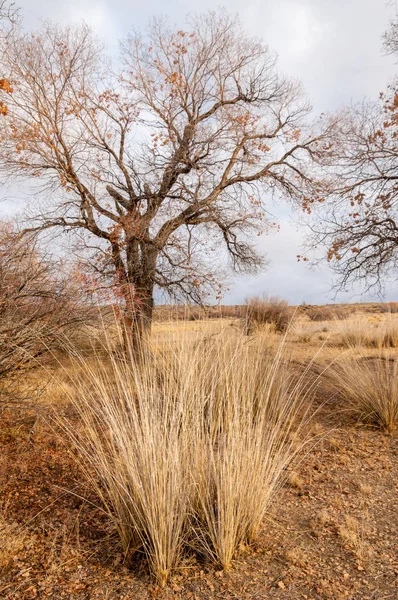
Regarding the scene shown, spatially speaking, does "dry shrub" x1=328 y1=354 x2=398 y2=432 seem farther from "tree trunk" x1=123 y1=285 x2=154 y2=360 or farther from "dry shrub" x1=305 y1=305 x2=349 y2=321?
"dry shrub" x1=305 y1=305 x2=349 y2=321

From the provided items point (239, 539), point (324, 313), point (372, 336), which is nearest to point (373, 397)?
point (239, 539)

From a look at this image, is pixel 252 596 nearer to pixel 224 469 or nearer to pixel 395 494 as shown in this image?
pixel 224 469

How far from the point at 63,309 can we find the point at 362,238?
739 cm

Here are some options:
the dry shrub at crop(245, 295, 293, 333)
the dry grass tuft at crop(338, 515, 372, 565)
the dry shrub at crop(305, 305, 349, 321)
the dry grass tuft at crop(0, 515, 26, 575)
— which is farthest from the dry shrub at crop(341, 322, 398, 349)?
the dry grass tuft at crop(0, 515, 26, 575)

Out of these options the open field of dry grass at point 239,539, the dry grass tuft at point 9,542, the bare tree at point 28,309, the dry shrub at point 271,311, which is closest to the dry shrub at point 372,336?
the dry shrub at point 271,311

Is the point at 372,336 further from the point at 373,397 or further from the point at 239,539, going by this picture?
the point at 239,539

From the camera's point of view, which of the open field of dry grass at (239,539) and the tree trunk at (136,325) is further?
the tree trunk at (136,325)

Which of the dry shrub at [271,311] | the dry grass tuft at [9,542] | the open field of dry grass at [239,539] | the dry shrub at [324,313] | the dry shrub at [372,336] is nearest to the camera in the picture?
the open field of dry grass at [239,539]

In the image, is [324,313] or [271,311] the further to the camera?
[324,313]

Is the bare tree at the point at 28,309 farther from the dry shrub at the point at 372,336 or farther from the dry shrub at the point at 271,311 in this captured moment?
the dry shrub at the point at 271,311

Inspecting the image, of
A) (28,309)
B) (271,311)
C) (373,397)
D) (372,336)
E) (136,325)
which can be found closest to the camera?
(136,325)

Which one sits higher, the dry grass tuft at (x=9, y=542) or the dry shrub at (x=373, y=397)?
the dry shrub at (x=373, y=397)

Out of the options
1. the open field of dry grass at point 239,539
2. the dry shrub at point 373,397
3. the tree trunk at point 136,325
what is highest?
the tree trunk at point 136,325

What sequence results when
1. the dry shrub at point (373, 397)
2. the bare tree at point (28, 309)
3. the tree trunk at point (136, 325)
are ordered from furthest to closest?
the dry shrub at point (373, 397), the bare tree at point (28, 309), the tree trunk at point (136, 325)
